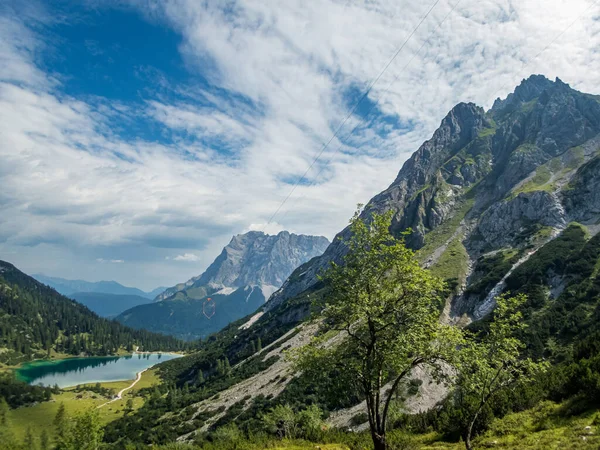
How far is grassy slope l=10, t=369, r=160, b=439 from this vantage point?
11400 centimetres

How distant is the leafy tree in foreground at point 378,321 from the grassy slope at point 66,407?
113m

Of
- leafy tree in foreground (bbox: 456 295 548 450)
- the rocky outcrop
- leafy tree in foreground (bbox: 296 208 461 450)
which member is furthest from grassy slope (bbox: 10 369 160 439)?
the rocky outcrop

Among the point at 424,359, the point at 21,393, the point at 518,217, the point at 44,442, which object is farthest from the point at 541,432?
the point at 21,393

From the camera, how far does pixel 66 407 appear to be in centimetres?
13175

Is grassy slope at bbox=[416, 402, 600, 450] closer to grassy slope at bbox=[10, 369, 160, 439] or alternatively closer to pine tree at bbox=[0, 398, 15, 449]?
pine tree at bbox=[0, 398, 15, 449]

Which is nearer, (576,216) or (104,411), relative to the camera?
(104,411)

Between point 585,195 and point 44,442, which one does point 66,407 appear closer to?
point 44,442

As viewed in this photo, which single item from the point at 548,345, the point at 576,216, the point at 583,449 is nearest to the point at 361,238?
the point at 583,449

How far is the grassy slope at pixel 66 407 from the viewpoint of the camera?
114m

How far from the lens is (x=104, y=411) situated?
127 meters

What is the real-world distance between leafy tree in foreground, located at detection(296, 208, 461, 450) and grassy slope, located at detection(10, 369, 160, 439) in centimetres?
11321

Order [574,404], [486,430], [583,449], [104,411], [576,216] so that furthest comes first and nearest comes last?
[576,216], [104,411], [486,430], [574,404], [583,449]

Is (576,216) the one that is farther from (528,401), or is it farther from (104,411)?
(104,411)

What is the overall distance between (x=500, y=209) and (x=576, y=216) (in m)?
32.4
